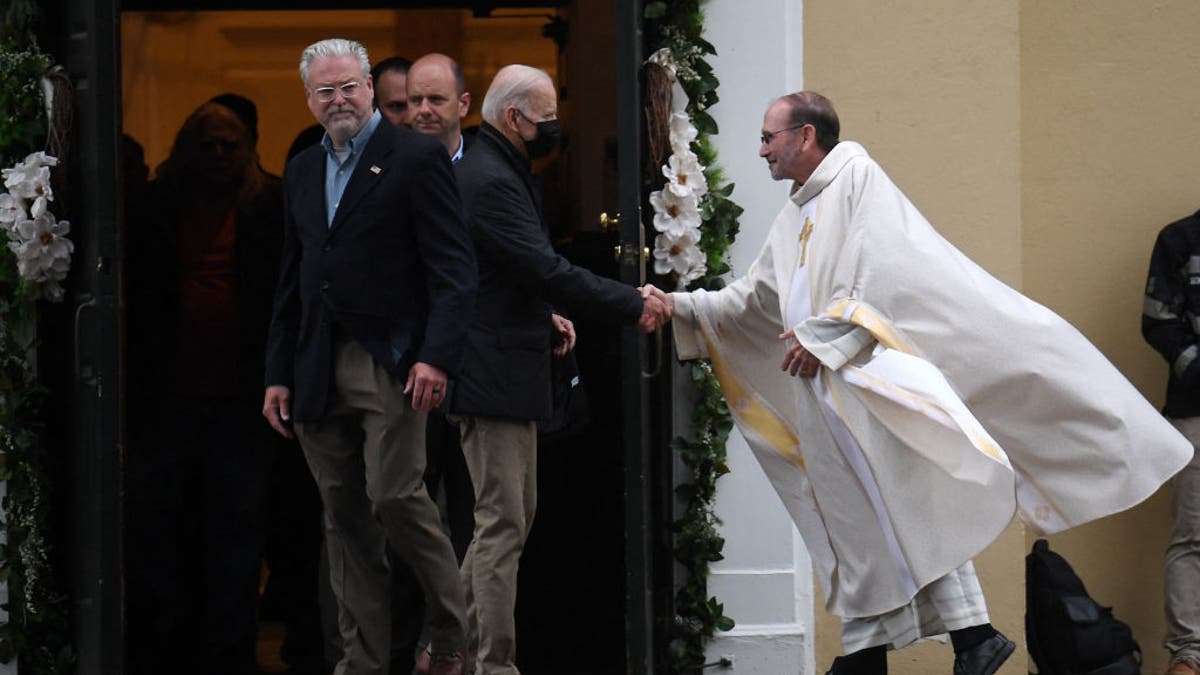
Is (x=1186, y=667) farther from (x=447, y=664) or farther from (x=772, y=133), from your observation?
(x=447, y=664)

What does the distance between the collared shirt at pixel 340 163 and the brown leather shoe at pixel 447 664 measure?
4.77 ft

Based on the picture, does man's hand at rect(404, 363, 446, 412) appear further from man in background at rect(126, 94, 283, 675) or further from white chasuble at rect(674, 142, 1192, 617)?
man in background at rect(126, 94, 283, 675)

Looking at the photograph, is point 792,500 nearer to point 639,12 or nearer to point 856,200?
point 856,200

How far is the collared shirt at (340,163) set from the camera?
20.8 feet

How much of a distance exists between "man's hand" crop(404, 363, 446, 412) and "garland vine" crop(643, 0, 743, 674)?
1.46 metres

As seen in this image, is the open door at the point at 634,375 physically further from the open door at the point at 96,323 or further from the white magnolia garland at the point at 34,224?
the white magnolia garland at the point at 34,224

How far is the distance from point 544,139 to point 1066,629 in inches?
115

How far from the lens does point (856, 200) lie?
6.37 m

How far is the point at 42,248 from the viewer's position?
7.04 metres

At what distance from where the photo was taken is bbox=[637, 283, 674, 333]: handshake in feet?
22.8

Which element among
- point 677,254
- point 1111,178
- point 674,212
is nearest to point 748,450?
point 677,254

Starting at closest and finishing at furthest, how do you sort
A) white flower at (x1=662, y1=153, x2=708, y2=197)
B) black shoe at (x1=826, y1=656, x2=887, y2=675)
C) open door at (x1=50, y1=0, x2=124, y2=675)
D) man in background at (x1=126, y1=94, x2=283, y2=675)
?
black shoe at (x1=826, y1=656, x2=887, y2=675), open door at (x1=50, y1=0, x2=124, y2=675), white flower at (x1=662, y1=153, x2=708, y2=197), man in background at (x1=126, y1=94, x2=283, y2=675)

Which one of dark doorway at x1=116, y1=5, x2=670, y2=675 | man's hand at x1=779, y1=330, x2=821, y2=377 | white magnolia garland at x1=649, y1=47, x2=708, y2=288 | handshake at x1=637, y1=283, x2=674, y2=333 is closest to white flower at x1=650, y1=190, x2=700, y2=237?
white magnolia garland at x1=649, y1=47, x2=708, y2=288

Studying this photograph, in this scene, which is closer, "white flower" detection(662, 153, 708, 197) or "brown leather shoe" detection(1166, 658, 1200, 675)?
"white flower" detection(662, 153, 708, 197)
